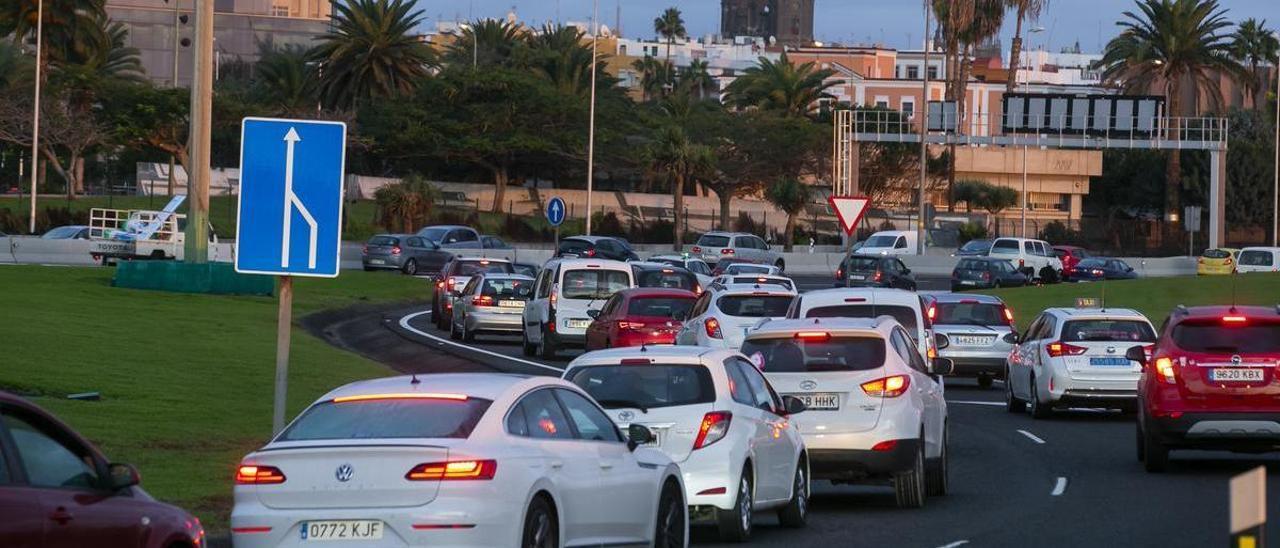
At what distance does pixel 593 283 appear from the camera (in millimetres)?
37000

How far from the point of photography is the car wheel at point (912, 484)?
17234mm

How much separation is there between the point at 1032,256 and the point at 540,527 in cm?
6413

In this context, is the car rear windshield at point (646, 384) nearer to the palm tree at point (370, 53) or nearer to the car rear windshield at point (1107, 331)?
the car rear windshield at point (1107, 331)

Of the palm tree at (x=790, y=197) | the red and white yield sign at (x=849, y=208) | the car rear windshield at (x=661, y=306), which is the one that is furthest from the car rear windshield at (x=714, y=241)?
the car rear windshield at (x=661, y=306)

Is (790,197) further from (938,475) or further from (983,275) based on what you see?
(938,475)

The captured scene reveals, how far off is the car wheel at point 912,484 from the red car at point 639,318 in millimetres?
14083

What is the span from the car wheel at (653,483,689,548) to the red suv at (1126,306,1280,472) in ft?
26.6

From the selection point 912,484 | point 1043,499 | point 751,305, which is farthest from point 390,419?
point 751,305

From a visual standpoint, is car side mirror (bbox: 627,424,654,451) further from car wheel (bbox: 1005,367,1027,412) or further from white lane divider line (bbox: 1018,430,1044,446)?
car wheel (bbox: 1005,367,1027,412)

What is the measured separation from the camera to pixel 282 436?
11180 millimetres

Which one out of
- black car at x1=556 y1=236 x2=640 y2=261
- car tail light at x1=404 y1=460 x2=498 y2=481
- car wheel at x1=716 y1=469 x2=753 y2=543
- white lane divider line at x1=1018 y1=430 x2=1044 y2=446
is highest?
black car at x1=556 y1=236 x2=640 y2=261

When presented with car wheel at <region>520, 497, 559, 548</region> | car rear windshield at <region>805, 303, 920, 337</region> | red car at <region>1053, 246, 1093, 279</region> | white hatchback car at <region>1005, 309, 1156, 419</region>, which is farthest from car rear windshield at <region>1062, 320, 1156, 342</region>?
red car at <region>1053, 246, 1093, 279</region>

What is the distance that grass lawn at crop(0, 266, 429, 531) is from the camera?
1712 cm

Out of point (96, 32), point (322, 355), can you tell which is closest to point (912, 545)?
point (322, 355)
